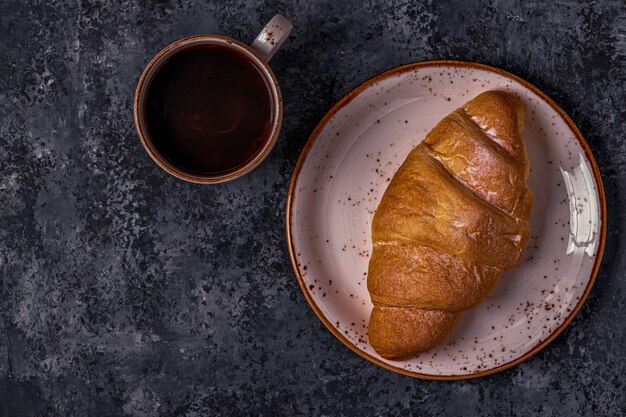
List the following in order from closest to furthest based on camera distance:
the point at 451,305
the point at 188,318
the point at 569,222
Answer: the point at 451,305, the point at 569,222, the point at 188,318

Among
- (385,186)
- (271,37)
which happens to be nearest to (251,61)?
(271,37)

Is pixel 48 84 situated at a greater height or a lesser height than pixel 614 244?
lesser

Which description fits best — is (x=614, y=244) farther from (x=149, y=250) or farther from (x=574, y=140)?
(x=149, y=250)

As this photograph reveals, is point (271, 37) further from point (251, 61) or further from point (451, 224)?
point (451, 224)

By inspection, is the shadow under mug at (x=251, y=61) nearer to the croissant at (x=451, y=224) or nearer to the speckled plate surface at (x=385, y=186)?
the speckled plate surface at (x=385, y=186)

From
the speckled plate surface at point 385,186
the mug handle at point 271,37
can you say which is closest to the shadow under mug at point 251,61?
the mug handle at point 271,37

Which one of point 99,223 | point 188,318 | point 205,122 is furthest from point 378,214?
point 99,223
